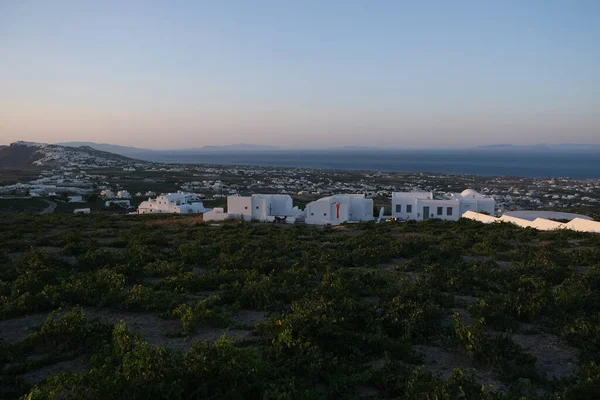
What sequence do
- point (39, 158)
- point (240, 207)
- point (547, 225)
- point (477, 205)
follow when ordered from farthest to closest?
point (39, 158) → point (477, 205) → point (240, 207) → point (547, 225)

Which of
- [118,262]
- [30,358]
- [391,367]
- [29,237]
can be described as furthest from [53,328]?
[29,237]

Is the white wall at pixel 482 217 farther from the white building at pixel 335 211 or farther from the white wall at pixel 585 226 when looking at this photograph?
the white building at pixel 335 211

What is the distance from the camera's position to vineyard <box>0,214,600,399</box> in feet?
14.2

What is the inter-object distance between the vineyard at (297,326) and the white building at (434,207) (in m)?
19.1

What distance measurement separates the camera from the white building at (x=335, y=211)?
98.0 ft

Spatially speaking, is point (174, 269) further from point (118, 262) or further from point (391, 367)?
point (391, 367)

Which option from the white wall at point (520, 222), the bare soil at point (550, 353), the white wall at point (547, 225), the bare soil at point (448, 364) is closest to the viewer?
the bare soil at point (448, 364)

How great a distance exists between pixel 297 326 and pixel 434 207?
27.4 meters

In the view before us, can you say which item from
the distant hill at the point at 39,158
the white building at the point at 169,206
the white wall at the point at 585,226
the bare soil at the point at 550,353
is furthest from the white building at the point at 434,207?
the distant hill at the point at 39,158

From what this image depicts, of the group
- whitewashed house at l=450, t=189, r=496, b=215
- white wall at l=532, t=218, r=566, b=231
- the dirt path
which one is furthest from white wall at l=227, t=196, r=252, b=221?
the dirt path

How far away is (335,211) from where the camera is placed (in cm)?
3027

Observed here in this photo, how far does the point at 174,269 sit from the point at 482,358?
700 centimetres

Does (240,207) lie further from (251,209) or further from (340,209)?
(340,209)

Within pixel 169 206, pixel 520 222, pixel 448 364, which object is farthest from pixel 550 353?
pixel 169 206
